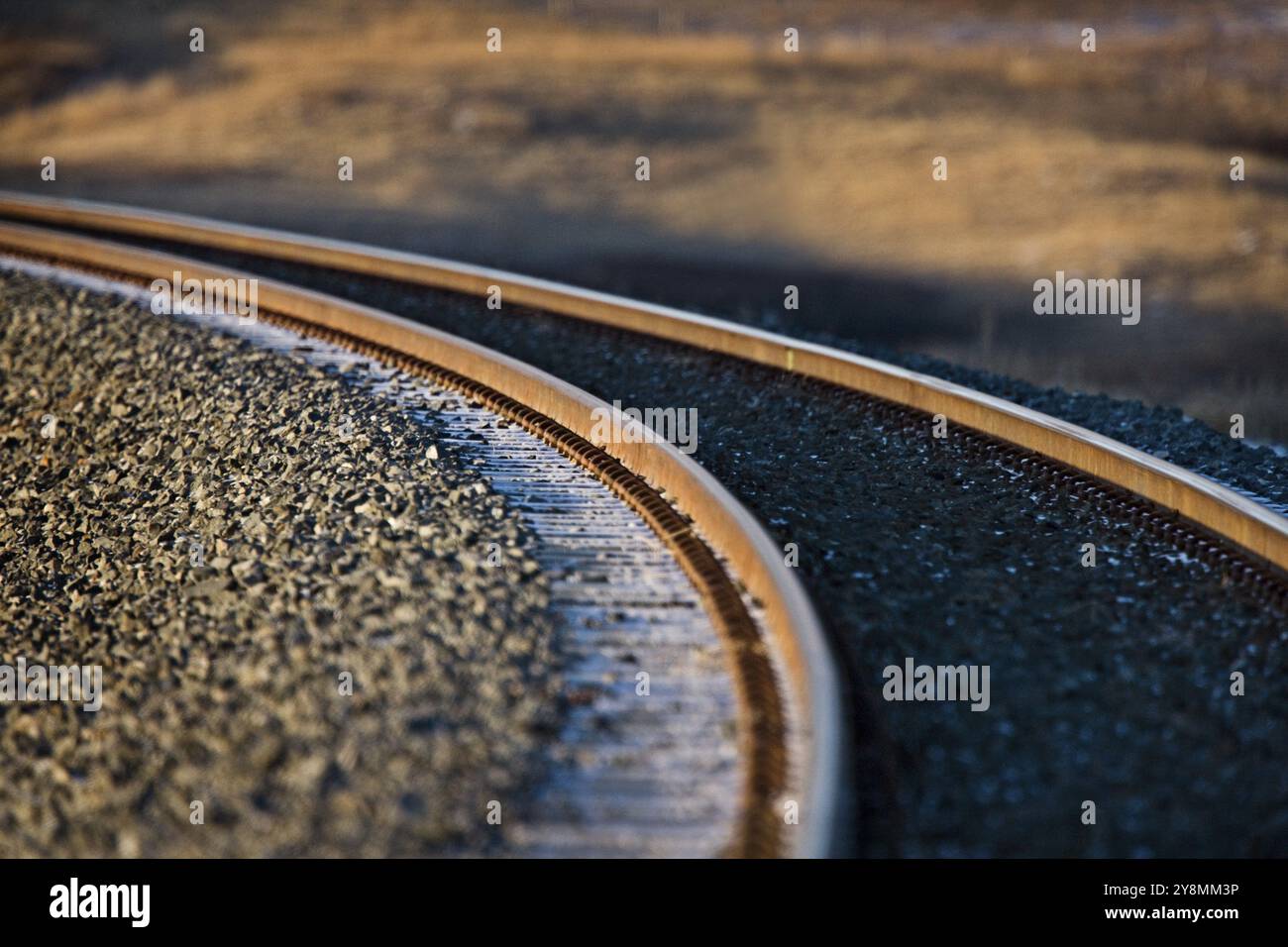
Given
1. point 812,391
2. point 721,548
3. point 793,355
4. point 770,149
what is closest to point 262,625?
point 721,548

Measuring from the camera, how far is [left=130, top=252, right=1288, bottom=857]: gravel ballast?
528cm

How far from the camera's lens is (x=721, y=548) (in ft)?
24.5

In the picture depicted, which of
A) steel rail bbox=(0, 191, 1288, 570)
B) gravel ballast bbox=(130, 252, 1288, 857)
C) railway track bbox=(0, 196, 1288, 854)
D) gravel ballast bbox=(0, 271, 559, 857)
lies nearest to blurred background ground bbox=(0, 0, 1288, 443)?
steel rail bbox=(0, 191, 1288, 570)

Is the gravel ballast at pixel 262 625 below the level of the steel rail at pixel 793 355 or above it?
below

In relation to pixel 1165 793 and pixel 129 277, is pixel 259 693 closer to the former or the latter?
pixel 1165 793

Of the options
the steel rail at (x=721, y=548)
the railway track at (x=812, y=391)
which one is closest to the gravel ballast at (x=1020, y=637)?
the railway track at (x=812, y=391)

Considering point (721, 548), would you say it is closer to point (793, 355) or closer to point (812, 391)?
point (812, 391)

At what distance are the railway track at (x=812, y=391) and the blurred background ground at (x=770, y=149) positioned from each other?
2.50m

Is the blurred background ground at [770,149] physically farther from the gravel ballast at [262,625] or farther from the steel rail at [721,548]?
the gravel ballast at [262,625]

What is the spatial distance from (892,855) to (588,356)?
7655 mm

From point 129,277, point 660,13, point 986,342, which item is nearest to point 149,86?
point 660,13

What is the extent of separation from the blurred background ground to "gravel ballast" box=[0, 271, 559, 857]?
635 cm

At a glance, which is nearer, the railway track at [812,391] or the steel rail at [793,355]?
the railway track at [812,391]

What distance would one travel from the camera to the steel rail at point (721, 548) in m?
5.11
